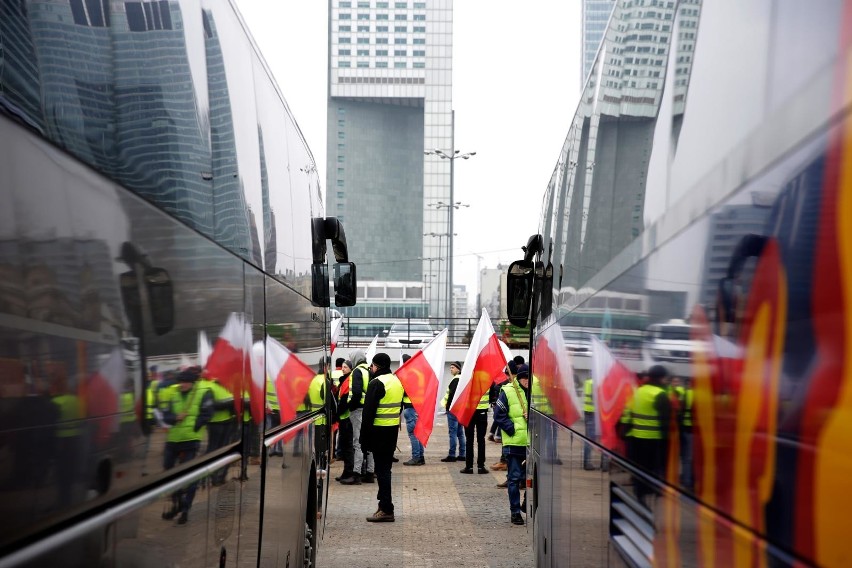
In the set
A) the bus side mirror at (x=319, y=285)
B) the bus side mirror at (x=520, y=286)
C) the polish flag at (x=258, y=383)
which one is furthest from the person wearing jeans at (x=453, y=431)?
the polish flag at (x=258, y=383)

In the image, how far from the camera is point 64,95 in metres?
2.30

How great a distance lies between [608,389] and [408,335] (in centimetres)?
3322

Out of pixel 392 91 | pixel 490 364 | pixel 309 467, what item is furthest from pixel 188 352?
pixel 392 91

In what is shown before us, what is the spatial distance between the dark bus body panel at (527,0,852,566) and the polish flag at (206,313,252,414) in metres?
1.43

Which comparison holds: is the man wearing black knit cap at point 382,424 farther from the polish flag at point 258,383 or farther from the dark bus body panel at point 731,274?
the dark bus body panel at point 731,274

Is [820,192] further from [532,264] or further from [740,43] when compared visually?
[532,264]

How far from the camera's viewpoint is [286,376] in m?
5.59

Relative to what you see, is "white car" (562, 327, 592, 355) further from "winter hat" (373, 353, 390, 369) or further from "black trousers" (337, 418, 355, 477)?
"black trousers" (337, 418, 355, 477)

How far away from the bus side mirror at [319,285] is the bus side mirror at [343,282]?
1.67 feet

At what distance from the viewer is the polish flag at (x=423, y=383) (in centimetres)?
1476

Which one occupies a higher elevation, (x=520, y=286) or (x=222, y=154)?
(x=222, y=154)

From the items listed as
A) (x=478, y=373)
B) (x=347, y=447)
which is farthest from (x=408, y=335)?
(x=478, y=373)

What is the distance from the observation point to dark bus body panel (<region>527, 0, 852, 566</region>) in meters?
1.81

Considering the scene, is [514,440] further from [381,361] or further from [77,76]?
[77,76]
